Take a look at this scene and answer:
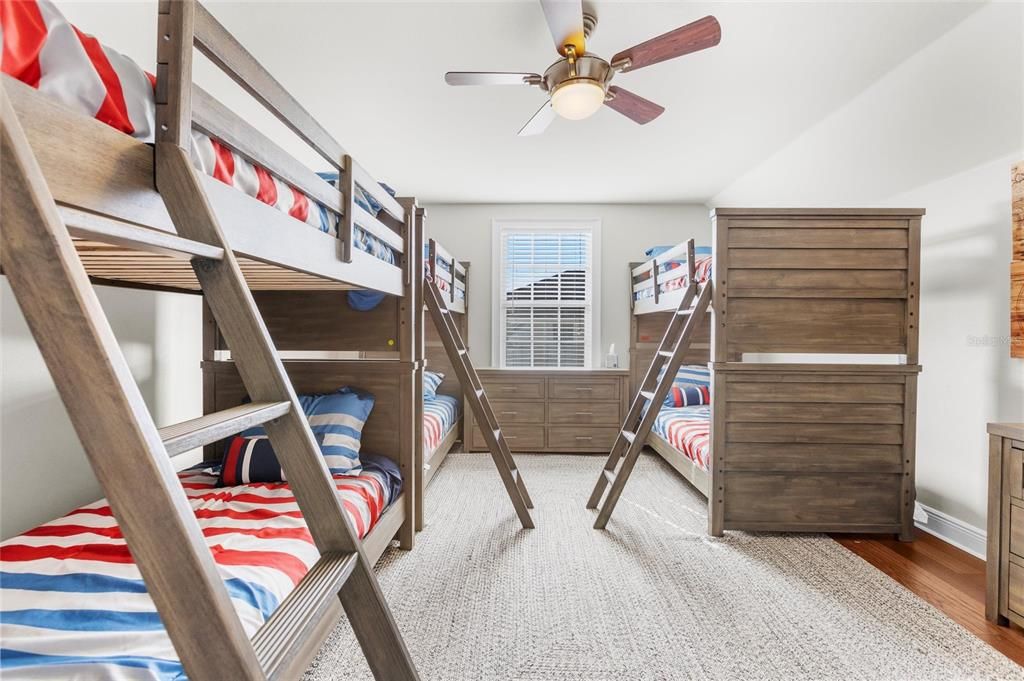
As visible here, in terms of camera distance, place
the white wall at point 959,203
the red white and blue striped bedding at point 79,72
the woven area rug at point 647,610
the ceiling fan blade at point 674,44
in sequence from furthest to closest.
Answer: the white wall at point 959,203
the ceiling fan blade at point 674,44
the woven area rug at point 647,610
the red white and blue striped bedding at point 79,72

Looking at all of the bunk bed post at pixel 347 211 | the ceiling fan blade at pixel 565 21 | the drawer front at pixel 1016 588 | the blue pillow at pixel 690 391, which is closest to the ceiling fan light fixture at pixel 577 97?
the ceiling fan blade at pixel 565 21

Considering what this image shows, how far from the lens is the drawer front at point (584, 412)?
443cm

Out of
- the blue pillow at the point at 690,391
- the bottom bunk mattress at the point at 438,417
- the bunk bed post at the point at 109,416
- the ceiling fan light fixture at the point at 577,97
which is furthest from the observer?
the blue pillow at the point at 690,391

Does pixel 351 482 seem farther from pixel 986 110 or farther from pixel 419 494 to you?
pixel 986 110

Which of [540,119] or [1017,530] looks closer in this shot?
[1017,530]

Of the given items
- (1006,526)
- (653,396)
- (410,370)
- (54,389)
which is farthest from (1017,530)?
(54,389)

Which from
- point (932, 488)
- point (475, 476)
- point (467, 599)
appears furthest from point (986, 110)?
point (475, 476)

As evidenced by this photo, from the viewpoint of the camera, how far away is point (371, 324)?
8.24 ft

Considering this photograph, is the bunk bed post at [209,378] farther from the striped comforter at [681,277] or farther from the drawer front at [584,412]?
the drawer front at [584,412]

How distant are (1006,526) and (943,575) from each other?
1.82 ft

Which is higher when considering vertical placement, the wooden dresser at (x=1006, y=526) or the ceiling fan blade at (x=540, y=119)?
A: the ceiling fan blade at (x=540, y=119)

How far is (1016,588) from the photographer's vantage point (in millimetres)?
1735

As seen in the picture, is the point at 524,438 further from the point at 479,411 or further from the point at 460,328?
the point at 479,411

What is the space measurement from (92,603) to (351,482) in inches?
39.8
